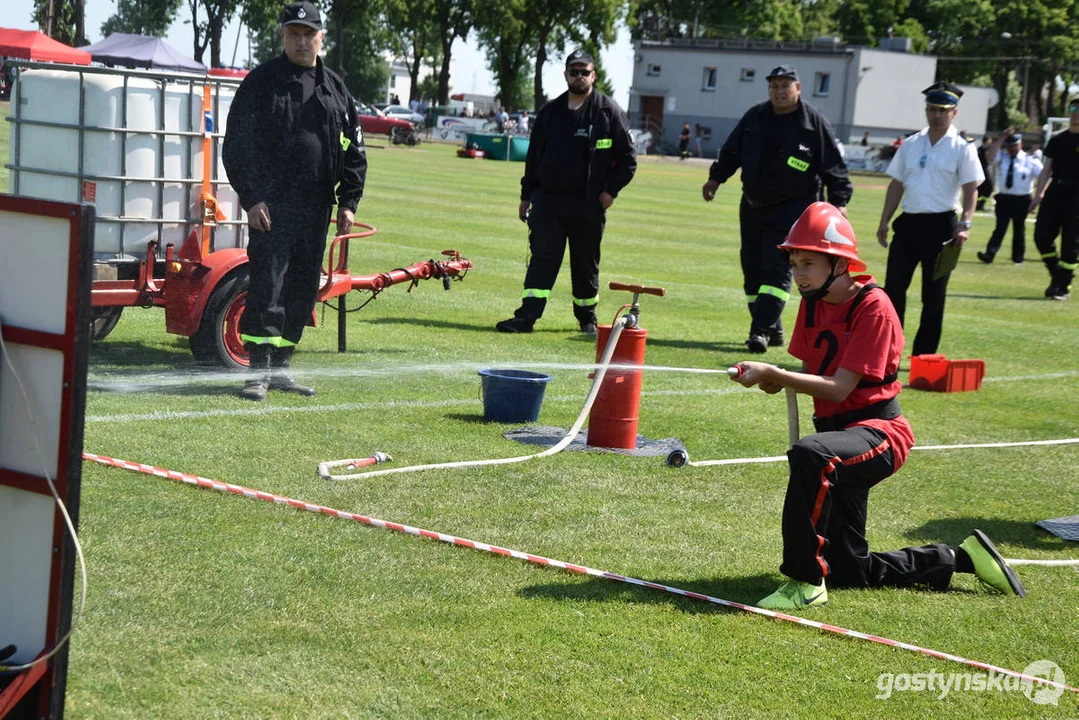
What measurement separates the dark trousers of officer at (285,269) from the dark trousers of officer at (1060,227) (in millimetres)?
12003

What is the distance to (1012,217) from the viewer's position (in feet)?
76.3

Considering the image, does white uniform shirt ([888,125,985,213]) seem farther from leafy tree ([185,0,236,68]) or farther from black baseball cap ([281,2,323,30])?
leafy tree ([185,0,236,68])

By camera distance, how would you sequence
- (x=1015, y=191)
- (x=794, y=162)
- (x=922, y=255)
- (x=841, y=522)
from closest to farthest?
(x=841, y=522), (x=922, y=255), (x=794, y=162), (x=1015, y=191)

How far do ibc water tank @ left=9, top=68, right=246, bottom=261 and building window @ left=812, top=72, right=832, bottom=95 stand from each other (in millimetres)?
81517

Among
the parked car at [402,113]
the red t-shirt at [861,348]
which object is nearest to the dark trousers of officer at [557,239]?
the red t-shirt at [861,348]

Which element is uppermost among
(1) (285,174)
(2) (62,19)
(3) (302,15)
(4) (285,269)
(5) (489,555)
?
(2) (62,19)

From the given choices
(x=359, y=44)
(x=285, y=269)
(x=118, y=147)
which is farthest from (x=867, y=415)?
(x=359, y=44)

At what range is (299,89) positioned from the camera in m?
7.89

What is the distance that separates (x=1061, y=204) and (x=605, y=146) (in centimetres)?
872

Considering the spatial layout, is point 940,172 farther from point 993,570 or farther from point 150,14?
point 150,14

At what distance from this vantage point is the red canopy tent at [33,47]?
4372cm

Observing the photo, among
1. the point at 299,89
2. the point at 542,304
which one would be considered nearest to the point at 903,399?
the point at 542,304

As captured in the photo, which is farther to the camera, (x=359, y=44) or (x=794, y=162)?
(x=359, y=44)

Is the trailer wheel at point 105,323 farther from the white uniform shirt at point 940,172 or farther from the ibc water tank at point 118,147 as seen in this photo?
the white uniform shirt at point 940,172
